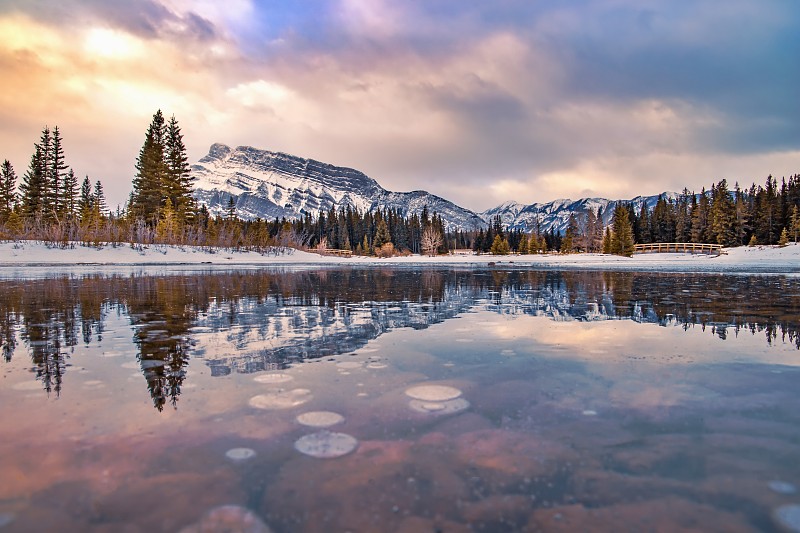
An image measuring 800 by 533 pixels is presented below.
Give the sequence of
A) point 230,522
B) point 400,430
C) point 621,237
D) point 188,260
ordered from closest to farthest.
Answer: point 230,522 < point 400,430 < point 188,260 < point 621,237

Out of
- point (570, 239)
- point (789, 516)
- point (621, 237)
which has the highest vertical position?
point (570, 239)

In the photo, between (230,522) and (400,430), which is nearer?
(230,522)

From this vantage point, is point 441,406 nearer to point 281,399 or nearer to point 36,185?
point 281,399

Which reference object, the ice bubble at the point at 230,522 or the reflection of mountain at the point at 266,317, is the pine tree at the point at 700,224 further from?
→ the ice bubble at the point at 230,522

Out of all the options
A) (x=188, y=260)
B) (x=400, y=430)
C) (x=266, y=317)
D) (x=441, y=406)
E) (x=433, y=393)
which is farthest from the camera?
(x=188, y=260)

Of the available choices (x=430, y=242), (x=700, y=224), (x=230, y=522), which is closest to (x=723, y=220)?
(x=700, y=224)

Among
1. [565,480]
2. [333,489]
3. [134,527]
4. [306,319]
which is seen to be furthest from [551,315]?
[134,527]

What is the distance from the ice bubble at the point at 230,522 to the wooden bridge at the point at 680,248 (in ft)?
203

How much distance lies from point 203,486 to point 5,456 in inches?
58.4

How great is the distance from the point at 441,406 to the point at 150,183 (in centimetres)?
5867

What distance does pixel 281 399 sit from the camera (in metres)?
4.03

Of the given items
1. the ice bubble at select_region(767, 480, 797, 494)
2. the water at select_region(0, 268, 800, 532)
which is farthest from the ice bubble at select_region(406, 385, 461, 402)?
the ice bubble at select_region(767, 480, 797, 494)

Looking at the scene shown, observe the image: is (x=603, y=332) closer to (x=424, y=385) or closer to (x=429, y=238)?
(x=424, y=385)

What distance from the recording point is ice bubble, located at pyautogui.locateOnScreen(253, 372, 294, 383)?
459 cm
